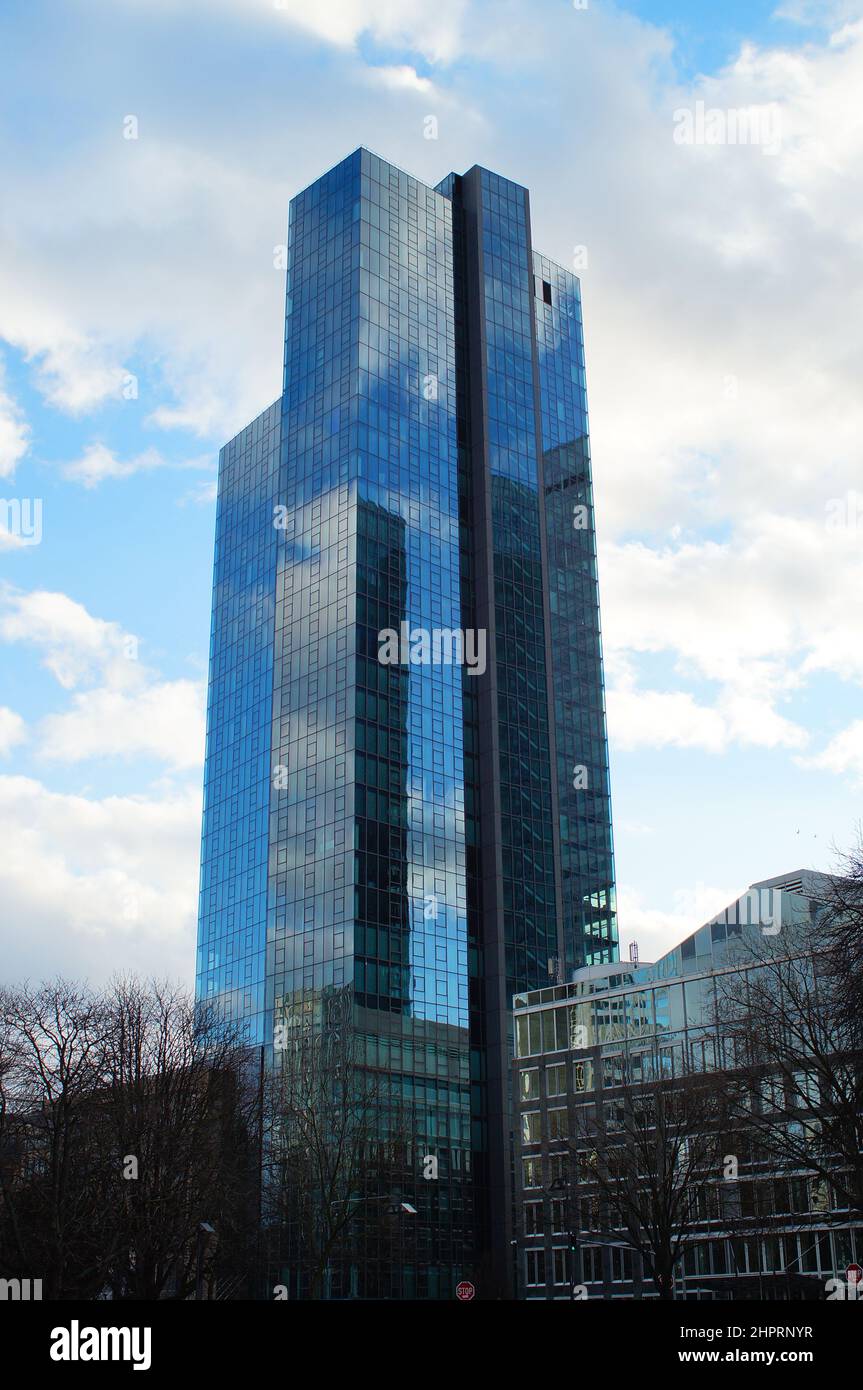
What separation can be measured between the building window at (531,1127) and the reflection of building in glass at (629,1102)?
147 mm

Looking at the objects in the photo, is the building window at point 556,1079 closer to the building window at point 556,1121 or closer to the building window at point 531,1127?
the building window at point 556,1121

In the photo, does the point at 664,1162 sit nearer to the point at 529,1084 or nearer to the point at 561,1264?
the point at 561,1264

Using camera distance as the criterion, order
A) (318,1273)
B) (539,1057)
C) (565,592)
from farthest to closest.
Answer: (565,592) → (539,1057) → (318,1273)

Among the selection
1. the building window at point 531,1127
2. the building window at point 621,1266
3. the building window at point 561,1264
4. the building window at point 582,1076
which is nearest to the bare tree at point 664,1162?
the building window at point 621,1266

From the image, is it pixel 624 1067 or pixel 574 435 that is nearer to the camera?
pixel 624 1067

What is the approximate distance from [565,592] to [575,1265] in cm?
6585

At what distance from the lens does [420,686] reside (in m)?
117

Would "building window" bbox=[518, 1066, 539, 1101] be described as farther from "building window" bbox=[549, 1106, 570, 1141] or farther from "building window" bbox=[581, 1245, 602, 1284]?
Answer: "building window" bbox=[581, 1245, 602, 1284]

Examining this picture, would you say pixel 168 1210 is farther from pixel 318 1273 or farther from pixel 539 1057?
pixel 539 1057

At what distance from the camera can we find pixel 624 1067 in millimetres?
89625

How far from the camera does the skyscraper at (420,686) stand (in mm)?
108188

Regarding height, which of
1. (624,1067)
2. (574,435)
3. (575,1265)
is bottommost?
(575,1265)
